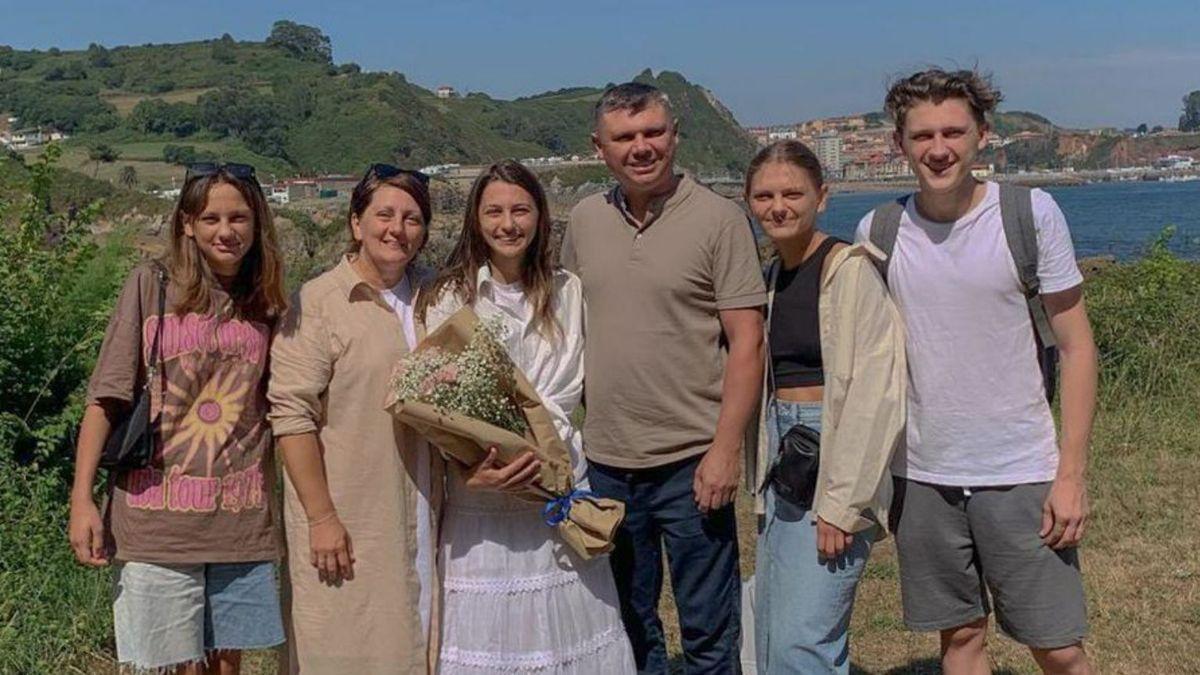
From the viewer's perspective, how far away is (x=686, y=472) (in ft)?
12.2

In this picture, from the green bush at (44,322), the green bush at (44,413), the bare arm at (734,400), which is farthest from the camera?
the green bush at (44,322)

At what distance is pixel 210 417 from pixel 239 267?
0.46 meters

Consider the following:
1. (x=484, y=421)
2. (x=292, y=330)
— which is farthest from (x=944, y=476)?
(x=292, y=330)

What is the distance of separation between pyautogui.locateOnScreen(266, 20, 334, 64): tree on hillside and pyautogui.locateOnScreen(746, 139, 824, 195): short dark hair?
161 m

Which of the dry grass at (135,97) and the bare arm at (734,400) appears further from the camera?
the dry grass at (135,97)

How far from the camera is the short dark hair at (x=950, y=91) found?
3270mm

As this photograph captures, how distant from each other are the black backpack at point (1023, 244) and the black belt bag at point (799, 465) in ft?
1.73

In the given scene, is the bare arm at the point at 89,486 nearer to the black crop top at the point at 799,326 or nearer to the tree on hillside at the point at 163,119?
the black crop top at the point at 799,326

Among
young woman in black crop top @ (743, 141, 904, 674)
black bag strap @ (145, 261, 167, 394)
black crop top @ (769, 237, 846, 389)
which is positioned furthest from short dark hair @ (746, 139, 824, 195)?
black bag strap @ (145, 261, 167, 394)

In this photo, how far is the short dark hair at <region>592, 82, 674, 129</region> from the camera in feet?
12.0

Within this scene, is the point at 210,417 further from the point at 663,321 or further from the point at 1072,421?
the point at 1072,421

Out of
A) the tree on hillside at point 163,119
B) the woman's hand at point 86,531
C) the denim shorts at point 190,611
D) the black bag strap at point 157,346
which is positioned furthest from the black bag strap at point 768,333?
the tree on hillside at point 163,119

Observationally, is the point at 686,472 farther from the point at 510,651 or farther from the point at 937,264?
the point at 937,264

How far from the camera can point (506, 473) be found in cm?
332
